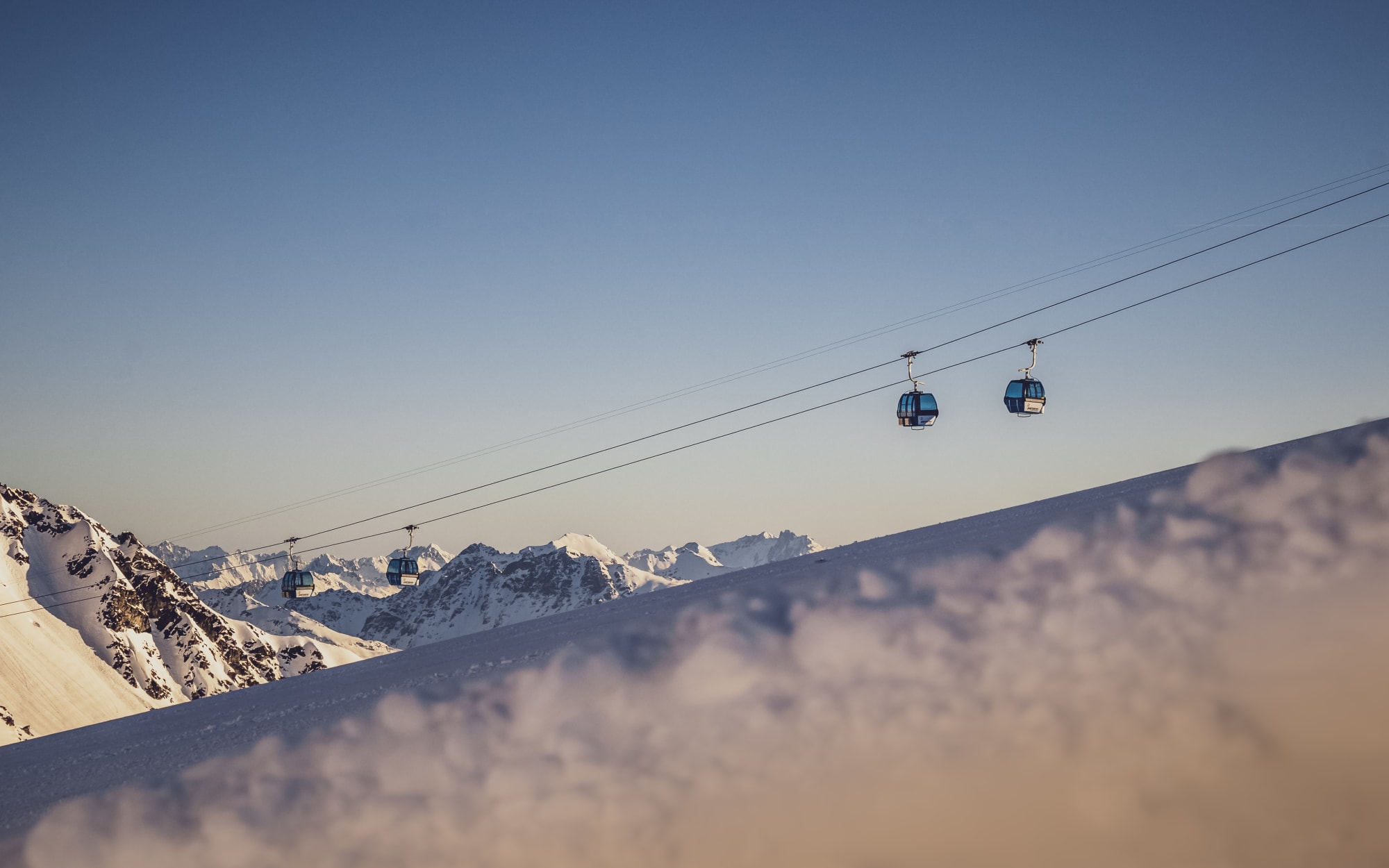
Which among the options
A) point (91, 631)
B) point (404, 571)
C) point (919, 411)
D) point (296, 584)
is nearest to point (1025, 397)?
point (919, 411)

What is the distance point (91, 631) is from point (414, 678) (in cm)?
20739

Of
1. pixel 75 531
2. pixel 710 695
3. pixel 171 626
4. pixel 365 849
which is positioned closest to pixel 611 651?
pixel 710 695

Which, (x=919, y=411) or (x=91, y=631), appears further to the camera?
(x=91, y=631)

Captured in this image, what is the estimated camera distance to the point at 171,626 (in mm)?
189750

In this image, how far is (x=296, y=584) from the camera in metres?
35.8

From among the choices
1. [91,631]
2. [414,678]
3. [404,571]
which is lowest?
[414,678]

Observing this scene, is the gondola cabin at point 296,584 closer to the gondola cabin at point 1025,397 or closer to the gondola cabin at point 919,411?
the gondola cabin at point 919,411

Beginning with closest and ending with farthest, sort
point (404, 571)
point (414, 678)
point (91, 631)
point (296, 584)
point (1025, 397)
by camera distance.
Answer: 1. point (414, 678)
2. point (1025, 397)
3. point (404, 571)
4. point (296, 584)
5. point (91, 631)

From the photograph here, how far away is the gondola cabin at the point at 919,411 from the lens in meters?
22.3

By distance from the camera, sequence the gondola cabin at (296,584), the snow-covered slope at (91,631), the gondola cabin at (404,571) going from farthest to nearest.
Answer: the snow-covered slope at (91,631) < the gondola cabin at (296,584) < the gondola cabin at (404,571)

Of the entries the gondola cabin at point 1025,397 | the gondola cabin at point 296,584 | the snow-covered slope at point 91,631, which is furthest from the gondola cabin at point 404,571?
the snow-covered slope at point 91,631

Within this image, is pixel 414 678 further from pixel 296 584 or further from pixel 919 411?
pixel 296 584

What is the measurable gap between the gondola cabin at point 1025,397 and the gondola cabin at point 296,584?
26.1 metres

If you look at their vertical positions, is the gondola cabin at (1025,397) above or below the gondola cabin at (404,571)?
above
